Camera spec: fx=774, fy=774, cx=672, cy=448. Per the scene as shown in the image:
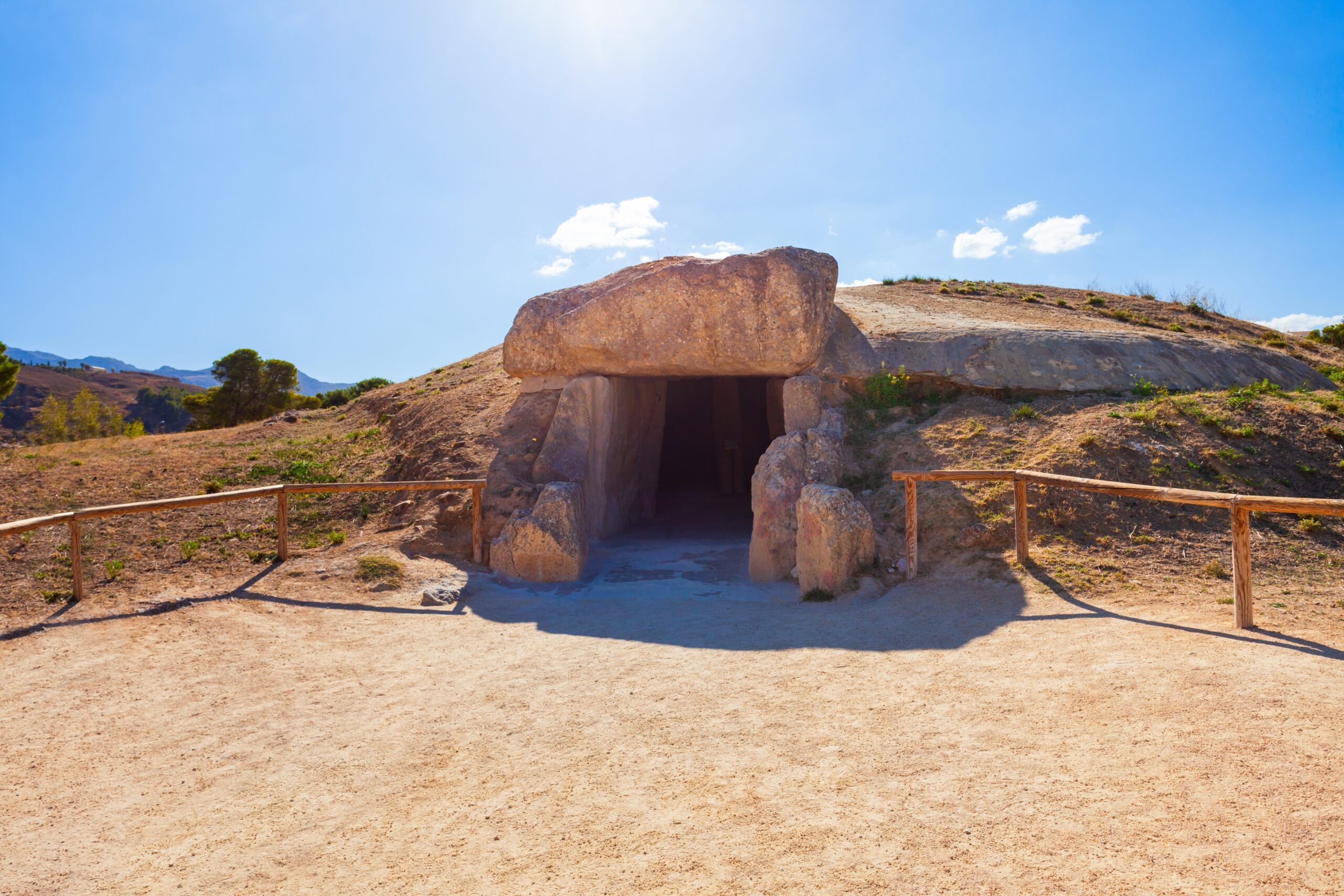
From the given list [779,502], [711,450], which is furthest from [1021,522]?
[711,450]

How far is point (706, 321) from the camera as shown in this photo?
11156mm

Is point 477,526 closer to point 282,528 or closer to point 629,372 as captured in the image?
point 282,528

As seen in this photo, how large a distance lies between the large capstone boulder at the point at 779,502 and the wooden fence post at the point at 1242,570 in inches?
157

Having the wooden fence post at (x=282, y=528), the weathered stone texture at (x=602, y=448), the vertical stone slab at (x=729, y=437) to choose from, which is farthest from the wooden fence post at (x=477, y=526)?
the vertical stone slab at (x=729, y=437)

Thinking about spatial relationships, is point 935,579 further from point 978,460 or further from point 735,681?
point 735,681

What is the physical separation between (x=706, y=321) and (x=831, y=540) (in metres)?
4.31

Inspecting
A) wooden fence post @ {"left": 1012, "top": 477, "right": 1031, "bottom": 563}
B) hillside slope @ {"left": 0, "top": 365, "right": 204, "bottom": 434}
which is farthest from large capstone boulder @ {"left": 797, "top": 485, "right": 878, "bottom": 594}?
hillside slope @ {"left": 0, "top": 365, "right": 204, "bottom": 434}

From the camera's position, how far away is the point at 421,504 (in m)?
10.6

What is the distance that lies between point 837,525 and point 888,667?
2.54m

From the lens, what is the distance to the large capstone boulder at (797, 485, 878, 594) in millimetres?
8102

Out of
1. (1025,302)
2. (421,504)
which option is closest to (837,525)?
(421,504)

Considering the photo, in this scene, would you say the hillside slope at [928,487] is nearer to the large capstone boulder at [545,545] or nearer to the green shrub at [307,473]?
the green shrub at [307,473]

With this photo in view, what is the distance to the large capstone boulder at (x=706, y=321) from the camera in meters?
11.1

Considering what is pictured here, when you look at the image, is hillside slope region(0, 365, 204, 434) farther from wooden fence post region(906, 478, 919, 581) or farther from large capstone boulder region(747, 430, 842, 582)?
wooden fence post region(906, 478, 919, 581)
